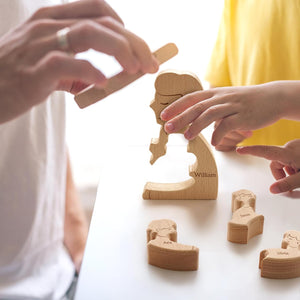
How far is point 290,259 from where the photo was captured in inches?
25.8

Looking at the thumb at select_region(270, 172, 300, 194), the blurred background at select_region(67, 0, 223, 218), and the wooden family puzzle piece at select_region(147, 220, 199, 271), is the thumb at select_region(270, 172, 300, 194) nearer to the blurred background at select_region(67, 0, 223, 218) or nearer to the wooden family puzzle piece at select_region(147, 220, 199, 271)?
the wooden family puzzle piece at select_region(147, 220, 199, 271)

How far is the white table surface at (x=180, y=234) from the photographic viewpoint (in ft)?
2.13

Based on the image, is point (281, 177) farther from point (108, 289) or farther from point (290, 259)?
point (108, 289)

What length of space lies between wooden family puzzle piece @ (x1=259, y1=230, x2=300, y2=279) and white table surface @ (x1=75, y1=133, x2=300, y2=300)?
0.01 m

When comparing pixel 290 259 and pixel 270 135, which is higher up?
pixel 270 135

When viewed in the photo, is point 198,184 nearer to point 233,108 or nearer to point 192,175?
point 192,175

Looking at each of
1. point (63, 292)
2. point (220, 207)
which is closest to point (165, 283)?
point (220, 207)

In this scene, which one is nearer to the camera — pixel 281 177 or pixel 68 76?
pixel 68 76

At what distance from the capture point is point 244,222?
0.73 meters

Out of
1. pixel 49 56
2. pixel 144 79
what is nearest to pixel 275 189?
pixel 49 56

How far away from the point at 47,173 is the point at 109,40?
0.60 metres

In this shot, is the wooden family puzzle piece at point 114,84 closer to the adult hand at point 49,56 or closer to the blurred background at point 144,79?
the adult hand at point 49,56

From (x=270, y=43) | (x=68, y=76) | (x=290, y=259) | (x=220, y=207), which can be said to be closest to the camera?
(x=68, y=76)

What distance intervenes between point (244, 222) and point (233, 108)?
0.20m
